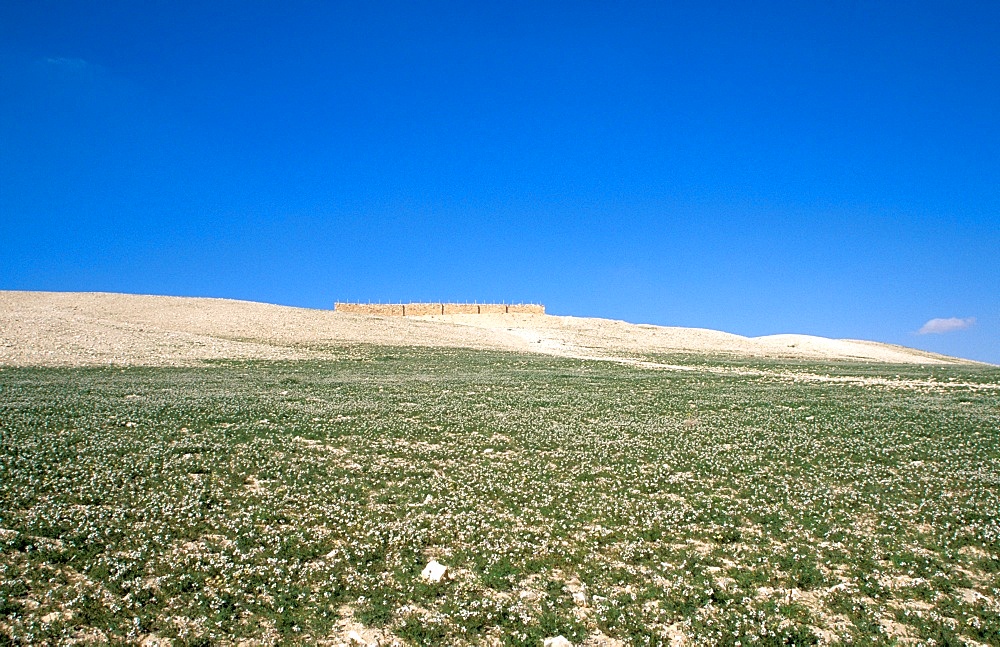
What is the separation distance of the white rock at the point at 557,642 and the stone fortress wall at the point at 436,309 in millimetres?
107651

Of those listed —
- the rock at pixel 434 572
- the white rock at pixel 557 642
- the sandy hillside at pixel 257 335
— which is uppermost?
the sandy hillside at pixel 257 335

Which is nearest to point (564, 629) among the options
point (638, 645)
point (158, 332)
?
point (638, 645)

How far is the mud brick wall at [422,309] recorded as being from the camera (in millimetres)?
118375

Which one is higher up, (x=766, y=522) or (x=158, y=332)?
(x=158, y=332)

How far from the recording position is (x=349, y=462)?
1703 cm

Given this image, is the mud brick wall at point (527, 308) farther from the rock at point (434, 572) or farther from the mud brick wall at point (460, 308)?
the rock at point (434, 572)

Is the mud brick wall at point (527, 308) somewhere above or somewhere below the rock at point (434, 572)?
above

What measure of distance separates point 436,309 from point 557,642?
370ft

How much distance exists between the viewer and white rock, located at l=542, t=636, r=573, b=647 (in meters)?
8.25

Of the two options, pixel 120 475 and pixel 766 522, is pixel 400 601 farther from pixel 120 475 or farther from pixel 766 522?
pixel 120 475

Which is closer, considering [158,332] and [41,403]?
[41,403]

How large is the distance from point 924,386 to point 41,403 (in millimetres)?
45722

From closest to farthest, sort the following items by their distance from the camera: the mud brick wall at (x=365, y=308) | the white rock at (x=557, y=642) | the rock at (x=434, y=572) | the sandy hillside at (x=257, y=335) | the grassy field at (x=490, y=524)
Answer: the white rock at (x=557, y=642), the grassy field at (x=490, y=524), the rock at (x=434, y=572), the sandy hillside at (x=257, y=335), the mud brick wall at (x=365, y=308)

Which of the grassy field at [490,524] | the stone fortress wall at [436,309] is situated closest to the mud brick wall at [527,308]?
the stone fortress wall at [436,309]
